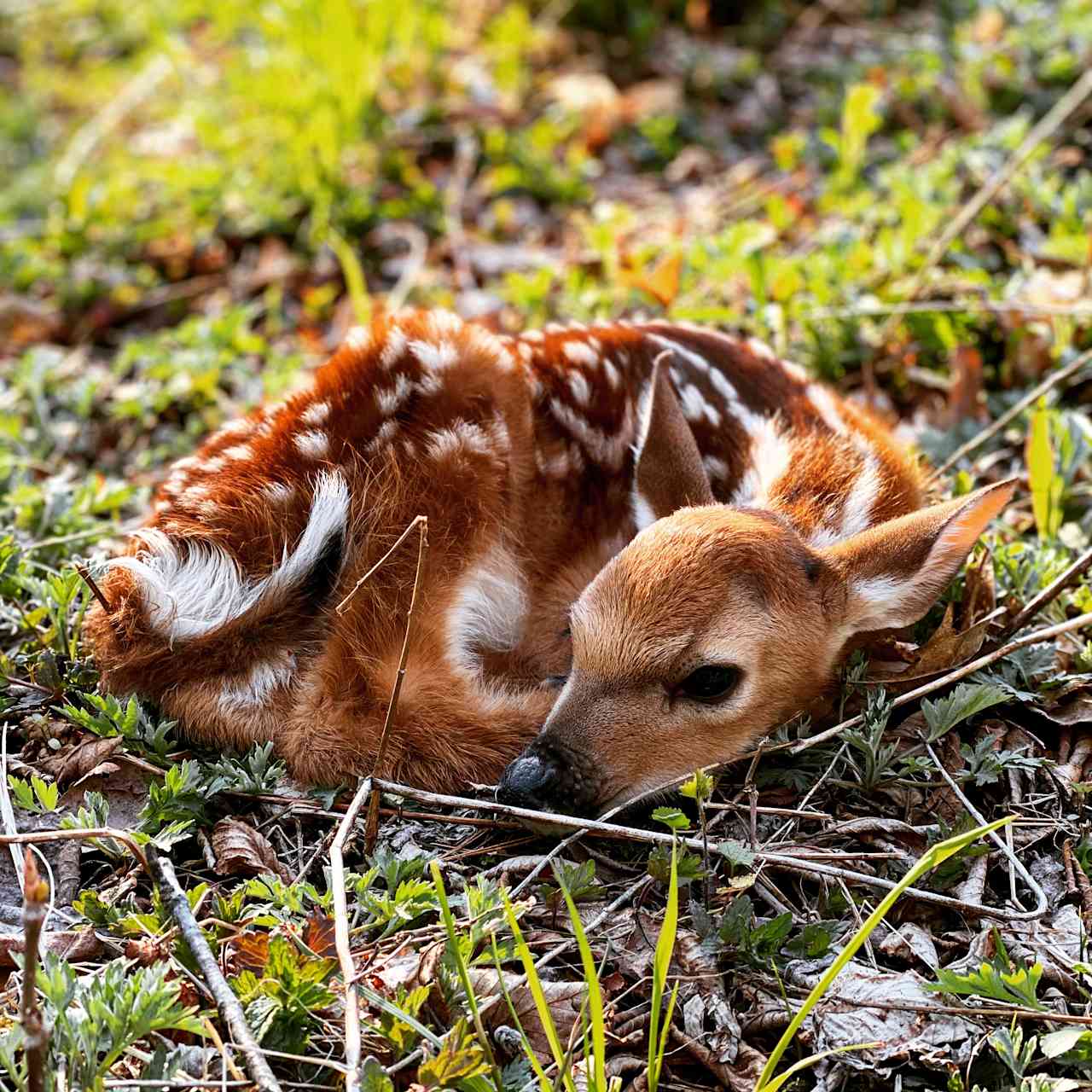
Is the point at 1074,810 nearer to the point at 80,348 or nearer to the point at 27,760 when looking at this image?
the point at 27,760

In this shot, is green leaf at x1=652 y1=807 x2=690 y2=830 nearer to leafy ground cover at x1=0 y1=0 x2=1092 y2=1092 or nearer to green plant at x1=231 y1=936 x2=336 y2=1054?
leafy ground cover at x1=0 y1=0 x2=1092 y2=1092

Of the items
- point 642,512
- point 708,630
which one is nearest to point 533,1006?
point 708,630

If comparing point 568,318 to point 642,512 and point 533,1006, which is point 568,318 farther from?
point 533,1006

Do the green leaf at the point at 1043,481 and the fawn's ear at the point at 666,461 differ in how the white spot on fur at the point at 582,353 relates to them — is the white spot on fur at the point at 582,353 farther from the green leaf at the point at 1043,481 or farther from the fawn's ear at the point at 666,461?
the green leaf at the point at 1043,481

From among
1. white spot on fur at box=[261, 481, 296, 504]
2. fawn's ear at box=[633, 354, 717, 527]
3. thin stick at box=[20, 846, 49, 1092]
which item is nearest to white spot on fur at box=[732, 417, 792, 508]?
fawn's ear at box=[633, 354, 717, 527]

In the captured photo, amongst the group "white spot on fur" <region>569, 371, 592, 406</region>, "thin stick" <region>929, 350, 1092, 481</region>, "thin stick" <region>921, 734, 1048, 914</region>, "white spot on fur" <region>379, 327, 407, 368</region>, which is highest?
"white spot on fur" <region>379, 327, 407, 368</region>

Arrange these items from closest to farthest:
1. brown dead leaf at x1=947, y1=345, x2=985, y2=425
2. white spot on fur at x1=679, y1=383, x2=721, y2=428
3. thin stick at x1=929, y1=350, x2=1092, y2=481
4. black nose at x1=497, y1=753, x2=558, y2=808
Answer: black nose at x1=497, y1=753, x2=558, y2=808 → white spot on fur at x1=679, y1=383, x2=721, y2=428 → thin stick at x1=929, y1=350, x2=1092, y2=481 → brown dead leaf at x1=947, y1=345, x2=985, y2=425

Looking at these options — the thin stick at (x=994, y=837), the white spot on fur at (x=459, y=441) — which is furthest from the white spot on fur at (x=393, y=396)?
the thin stick at (x=994, y=837)
